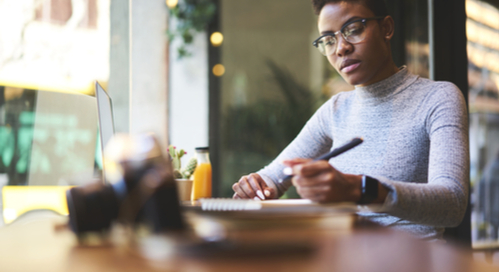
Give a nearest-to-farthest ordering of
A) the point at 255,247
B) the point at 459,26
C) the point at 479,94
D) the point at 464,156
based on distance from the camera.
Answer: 1. the point at 255,247
2. the point at 464,156
3. the point at 459,26
4. the point at 479,94

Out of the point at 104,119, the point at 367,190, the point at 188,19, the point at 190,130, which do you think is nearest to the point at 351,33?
the point at 367,190

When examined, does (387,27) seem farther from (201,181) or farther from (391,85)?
(201,181)

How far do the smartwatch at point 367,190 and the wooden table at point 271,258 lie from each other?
21cm

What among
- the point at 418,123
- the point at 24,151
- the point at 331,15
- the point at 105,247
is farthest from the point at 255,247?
the point at 24,151

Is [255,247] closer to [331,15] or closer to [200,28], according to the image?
[331,15]

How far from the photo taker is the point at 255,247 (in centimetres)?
36

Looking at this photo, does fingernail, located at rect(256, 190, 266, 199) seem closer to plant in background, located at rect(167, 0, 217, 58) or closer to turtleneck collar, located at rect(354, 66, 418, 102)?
turtleneck collar, located at rect(354, 66, 418, 102)

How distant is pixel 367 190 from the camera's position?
24.8 inches

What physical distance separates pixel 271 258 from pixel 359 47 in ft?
2.97

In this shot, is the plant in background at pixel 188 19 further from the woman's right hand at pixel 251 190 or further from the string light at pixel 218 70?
the woman's right hand at pixel 251 190

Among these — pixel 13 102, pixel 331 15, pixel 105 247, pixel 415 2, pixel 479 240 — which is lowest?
pixel 479 240

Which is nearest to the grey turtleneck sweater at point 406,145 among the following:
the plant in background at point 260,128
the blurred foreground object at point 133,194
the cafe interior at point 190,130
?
the cafe interior at point 190,130

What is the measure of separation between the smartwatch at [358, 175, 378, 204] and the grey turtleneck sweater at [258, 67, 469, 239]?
0.03 meters

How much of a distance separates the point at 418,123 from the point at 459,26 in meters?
1.20
